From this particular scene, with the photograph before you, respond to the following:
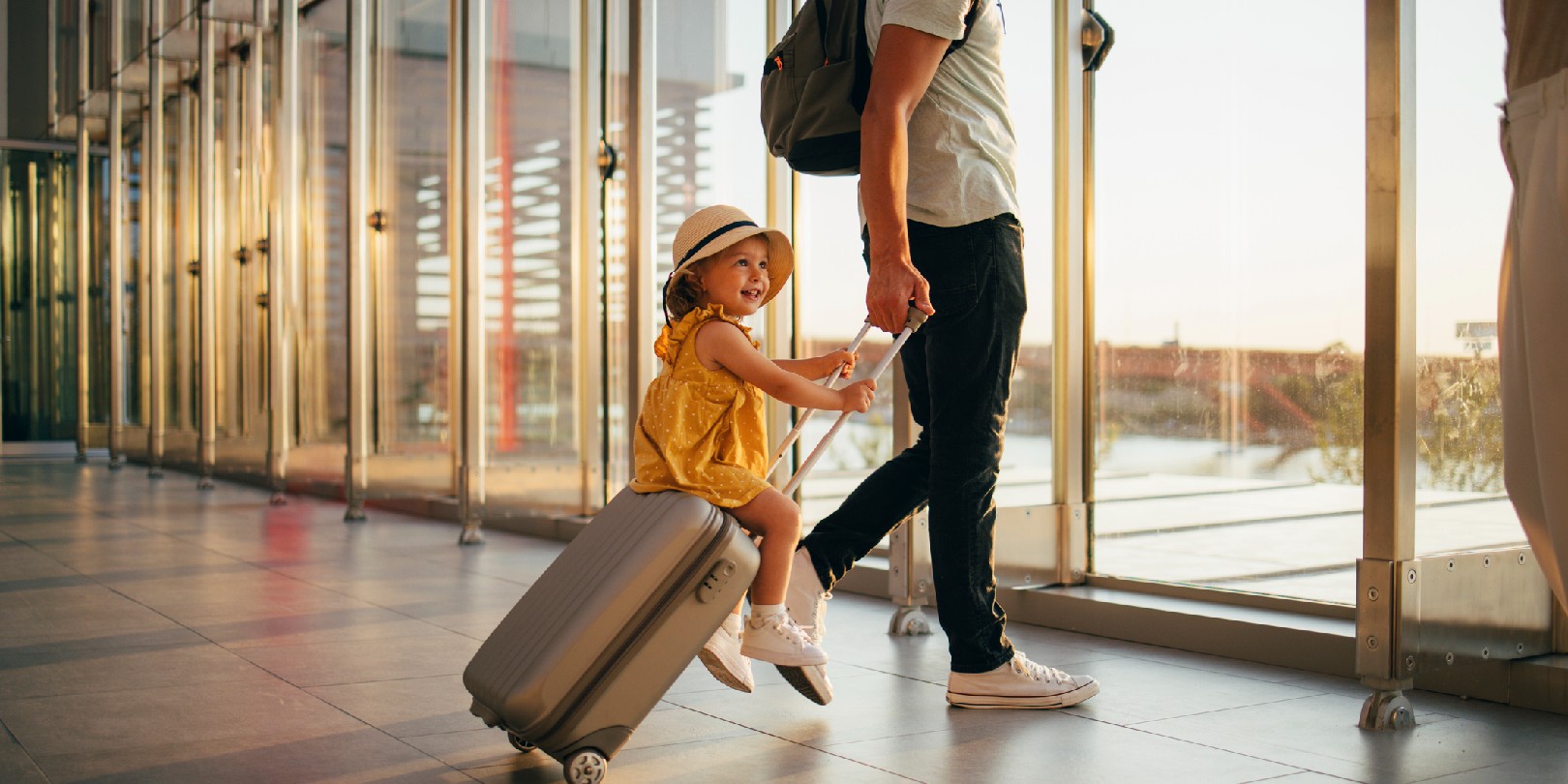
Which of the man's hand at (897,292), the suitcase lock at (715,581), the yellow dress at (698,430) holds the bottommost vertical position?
the suitcase lock at (715,581)

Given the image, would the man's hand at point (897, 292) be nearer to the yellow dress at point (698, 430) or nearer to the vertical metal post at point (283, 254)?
the yellow dress at point (698, 430)

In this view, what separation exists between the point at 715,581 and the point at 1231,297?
176cm

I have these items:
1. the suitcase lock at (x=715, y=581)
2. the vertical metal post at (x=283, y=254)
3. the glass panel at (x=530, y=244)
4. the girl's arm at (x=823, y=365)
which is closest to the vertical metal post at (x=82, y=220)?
the vertical metal post at (x=283, y=254)

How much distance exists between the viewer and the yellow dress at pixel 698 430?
249cm

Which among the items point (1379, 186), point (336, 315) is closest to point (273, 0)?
point (336, 315)

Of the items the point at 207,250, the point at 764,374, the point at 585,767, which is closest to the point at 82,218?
the point at 207,250

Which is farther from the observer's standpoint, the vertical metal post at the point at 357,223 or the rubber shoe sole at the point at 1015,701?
the vertical metal post at the point at 357,223

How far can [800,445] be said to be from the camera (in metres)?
4.80

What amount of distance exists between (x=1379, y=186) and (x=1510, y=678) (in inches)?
38.1

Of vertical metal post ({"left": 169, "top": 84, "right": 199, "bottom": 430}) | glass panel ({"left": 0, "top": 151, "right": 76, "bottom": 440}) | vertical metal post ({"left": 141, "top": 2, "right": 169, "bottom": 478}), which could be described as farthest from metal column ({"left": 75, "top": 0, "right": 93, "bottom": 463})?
vertical metal post ({"left": 169, "top": 84, "right": 199, "bottom": 430})

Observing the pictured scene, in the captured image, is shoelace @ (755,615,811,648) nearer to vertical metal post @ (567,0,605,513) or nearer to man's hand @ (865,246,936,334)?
man's hand @ (865,246,936,334)

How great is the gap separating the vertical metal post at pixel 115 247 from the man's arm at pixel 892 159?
11.3 m

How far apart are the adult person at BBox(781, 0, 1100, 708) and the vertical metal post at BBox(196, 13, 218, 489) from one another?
842cm

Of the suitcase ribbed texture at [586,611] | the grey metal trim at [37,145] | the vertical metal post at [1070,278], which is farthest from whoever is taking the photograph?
the grey metal trim at [37,145]
